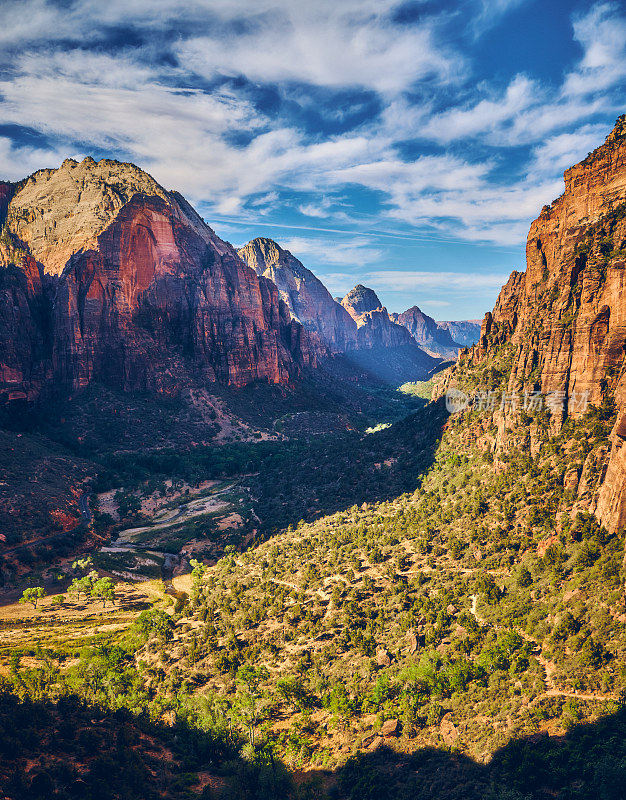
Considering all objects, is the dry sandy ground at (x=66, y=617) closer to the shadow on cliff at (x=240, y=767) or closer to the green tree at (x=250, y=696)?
the shadow on cliff at (x=240, y=767)

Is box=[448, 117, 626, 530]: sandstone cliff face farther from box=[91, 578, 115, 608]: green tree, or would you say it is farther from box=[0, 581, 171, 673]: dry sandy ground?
box=[91, 578, 115, 608]: green tree

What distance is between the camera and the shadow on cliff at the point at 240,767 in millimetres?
20703

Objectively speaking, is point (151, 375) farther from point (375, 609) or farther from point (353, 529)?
point (375, 609)

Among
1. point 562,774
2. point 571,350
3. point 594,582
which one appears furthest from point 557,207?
point 562,774

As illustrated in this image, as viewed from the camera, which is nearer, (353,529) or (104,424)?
(353,529)

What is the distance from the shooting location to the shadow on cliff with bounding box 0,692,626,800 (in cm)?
2070

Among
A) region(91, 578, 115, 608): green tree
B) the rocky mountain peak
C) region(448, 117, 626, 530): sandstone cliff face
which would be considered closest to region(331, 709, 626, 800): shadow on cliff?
region(448, 117, 626, 530): sandstone cliff face

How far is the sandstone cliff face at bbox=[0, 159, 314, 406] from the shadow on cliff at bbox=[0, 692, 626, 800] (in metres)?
113

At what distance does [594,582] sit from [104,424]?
115 metres

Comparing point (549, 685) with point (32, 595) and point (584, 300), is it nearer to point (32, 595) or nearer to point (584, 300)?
point (584, 300)

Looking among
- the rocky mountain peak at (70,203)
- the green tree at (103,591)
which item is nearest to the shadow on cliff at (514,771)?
the green tree at (103,591)

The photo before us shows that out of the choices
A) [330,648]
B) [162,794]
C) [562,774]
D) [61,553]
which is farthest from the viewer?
[61,553]

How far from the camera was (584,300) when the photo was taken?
42.4 meters

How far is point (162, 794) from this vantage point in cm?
2423
